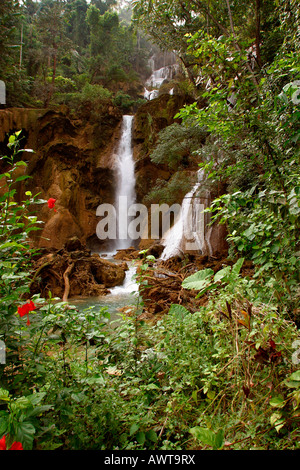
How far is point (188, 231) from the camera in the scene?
11.2 m

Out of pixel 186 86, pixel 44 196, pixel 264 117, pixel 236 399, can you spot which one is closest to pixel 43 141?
pixel 44 196

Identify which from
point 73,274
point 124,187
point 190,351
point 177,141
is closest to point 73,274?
point 73,274

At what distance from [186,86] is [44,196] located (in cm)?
1120

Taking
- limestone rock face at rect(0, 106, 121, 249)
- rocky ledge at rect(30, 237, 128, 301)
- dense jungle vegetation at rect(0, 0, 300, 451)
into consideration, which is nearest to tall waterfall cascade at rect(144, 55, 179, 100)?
limestone rock face at rect(0, 106, 121, 249)

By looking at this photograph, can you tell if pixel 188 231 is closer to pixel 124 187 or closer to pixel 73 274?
pixel 73 274

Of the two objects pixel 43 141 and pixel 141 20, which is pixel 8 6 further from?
pixel 141 20

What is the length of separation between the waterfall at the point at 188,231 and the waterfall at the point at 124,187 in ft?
18.8

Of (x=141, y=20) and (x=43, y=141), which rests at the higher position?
(x=141, y=20)

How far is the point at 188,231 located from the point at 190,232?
161mm

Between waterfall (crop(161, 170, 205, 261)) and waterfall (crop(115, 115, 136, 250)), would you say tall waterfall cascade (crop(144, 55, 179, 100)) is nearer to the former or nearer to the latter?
waterfall (crop(115, 115, 136, 250))

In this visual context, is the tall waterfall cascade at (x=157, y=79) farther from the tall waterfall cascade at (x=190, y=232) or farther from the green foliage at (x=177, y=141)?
the tall waterfall cascade at (x=190, y=232)

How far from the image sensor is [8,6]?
1277 centimetres

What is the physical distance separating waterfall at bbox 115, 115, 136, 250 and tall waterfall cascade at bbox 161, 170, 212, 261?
5716mm

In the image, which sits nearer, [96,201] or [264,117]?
[264,117]
